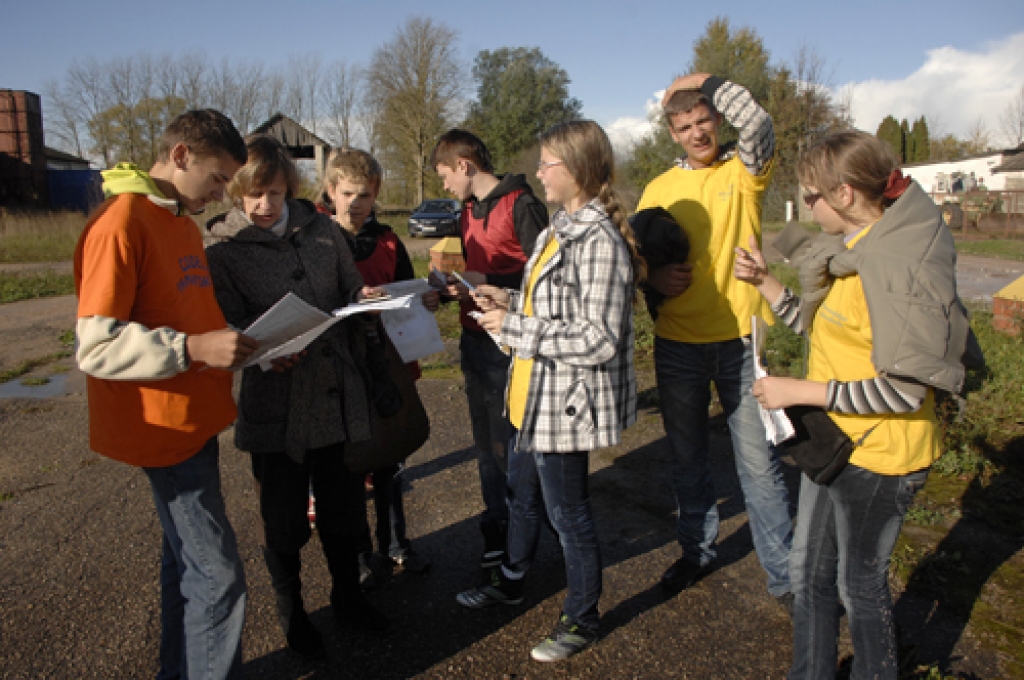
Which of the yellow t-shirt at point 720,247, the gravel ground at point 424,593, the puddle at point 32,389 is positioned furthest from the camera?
the puddle at point 32,389

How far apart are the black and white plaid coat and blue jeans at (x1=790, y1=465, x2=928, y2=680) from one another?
72 centimetres

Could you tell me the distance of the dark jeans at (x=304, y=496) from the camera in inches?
111

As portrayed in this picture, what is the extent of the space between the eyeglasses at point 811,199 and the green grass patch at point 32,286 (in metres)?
12.0

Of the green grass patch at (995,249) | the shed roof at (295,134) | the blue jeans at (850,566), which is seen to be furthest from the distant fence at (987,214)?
the shed roof at (295,134)

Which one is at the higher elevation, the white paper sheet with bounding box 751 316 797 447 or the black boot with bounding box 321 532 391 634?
the white paper sheet with bounding box 751 316 797 447

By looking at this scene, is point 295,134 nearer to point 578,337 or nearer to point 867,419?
point 578,337

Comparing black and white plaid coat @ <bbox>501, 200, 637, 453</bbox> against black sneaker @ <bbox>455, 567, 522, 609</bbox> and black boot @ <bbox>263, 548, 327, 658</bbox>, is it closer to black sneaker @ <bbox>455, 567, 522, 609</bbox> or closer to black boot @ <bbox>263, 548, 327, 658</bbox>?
black sneaker @ <bbox>455, 567, 522, 609</bbox>

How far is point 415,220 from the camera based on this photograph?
2645 cm

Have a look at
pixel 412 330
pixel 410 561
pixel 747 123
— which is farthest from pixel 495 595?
pixel 747 123

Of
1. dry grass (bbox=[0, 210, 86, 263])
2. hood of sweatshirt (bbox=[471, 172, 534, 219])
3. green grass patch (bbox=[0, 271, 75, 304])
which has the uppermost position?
dry grass (bbox=[0, 210, 86, 263])

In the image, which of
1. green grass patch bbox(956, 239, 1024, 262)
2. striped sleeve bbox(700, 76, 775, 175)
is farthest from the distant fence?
striped sleeve bbox(700, 76, 775, 175)

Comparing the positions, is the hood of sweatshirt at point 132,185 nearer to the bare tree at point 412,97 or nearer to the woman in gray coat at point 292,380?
the woman in gray coat at point 292,380

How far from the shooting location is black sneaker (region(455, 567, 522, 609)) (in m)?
3.15

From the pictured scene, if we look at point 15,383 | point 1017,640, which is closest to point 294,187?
point 1017,640
